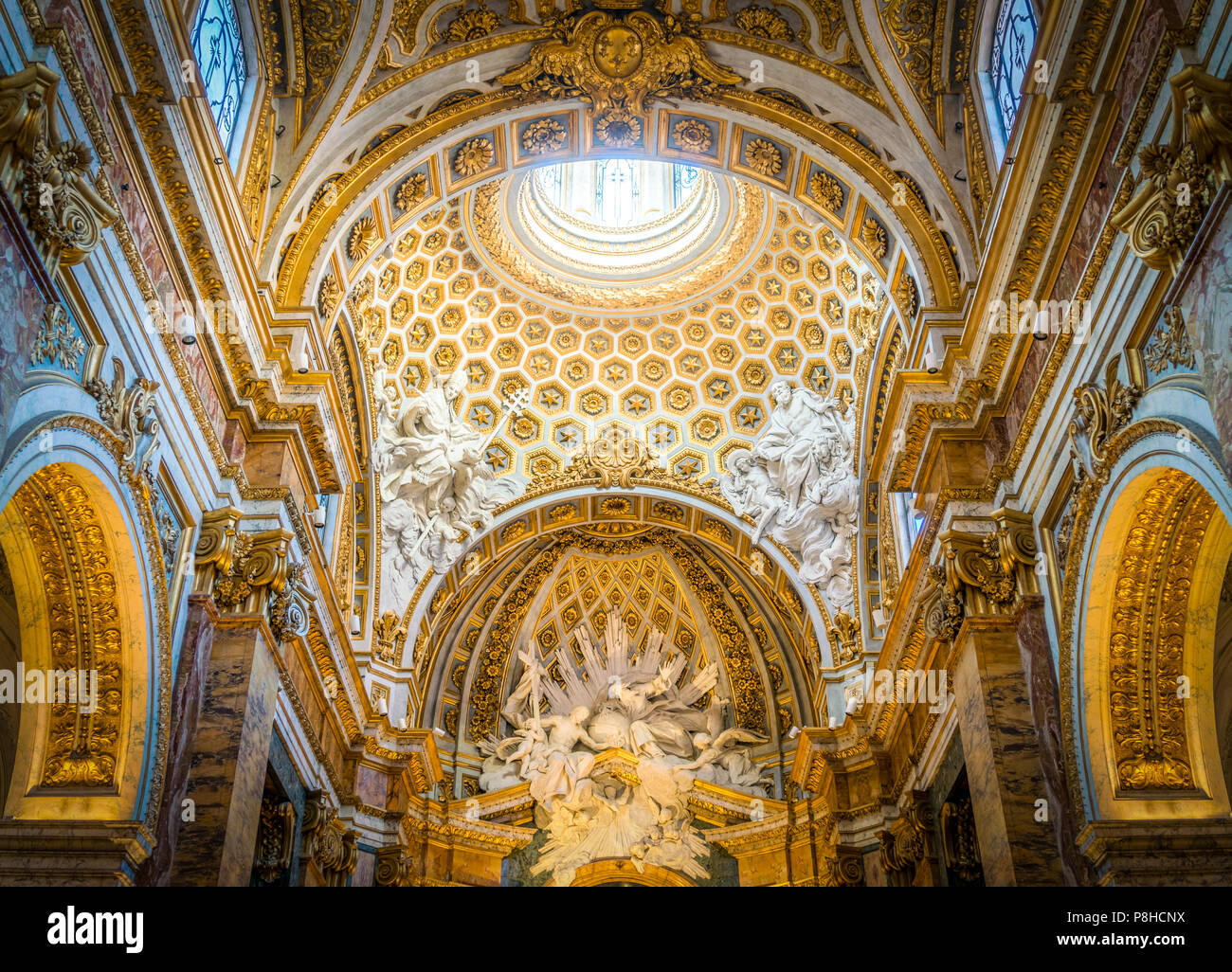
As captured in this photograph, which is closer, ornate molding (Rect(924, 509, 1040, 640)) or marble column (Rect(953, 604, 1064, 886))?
marble column (Rect(953, 604, 1064, 886))

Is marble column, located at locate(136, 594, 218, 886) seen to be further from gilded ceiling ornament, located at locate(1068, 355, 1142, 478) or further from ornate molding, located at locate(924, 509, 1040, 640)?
gilded ceiling ornament, located at locate(1068, 355, 1142, 478)

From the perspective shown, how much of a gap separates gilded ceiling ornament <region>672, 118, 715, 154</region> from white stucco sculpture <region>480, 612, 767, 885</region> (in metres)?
10.2

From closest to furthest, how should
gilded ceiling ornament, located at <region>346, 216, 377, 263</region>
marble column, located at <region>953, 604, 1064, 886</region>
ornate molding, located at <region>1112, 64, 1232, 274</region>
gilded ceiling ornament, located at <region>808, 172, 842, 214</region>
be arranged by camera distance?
ornate molding, located at <region>1112, 64, 1232, 274</region>
marble column, located at <region>953, 604, 1064, 886</region>
gilded ceiling ornament, located at <region>346, 216, 377, 263</region>
gilded ceiling ornament, located at <region>808, 172, 842, 214</region>

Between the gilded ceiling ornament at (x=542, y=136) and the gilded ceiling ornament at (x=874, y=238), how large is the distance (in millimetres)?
4025

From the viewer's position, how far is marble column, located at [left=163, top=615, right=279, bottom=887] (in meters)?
10.6

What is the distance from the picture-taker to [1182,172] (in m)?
8.29

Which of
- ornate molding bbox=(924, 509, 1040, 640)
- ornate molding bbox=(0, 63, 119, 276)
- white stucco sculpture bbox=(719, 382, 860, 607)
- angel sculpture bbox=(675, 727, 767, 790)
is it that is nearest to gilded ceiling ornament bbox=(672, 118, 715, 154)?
white stucco sculpture bbox=(719, 382, 860, 607)

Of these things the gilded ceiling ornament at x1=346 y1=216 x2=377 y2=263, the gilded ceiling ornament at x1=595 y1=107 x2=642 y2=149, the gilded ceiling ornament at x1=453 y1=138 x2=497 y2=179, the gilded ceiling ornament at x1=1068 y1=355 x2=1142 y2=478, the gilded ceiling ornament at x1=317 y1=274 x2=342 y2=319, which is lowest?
the gilded ceiling ornament at x1=1068 y1=355 x2=1142 y2=478

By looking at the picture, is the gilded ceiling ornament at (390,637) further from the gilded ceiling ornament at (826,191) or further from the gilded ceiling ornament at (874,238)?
the gilded ceiling ornament at (874,238)

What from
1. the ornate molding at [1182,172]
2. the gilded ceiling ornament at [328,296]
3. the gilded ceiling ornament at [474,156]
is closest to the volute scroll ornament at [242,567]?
the gilded ceiling ornament at [328,296]

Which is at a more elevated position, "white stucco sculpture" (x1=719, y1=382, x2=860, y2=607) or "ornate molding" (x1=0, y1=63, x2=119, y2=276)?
"white stucco sculpture" (x1=719, y1=382, x2=860, y2=607)

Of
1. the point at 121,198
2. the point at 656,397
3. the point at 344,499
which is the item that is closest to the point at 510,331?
the point at 656,397

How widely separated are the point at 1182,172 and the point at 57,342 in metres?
8.03

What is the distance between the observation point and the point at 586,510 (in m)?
22.1
